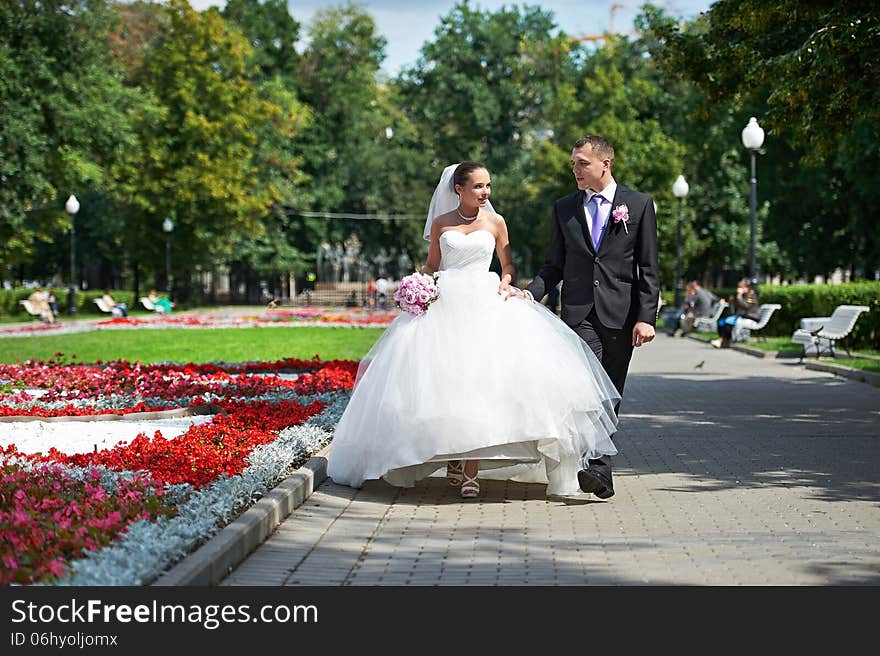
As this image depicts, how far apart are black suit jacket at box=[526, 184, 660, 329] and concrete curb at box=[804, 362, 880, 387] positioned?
413 inches

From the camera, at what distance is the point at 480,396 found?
8.30m

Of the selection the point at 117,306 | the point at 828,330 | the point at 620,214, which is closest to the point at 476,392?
the point at 620,214

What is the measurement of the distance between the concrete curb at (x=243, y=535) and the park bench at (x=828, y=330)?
15.4 meters

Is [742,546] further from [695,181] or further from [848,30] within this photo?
[695,181]

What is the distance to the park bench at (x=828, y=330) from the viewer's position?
73.8ft

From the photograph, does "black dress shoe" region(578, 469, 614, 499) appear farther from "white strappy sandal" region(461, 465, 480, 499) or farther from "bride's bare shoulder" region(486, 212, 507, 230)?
"bride's bare shoulder" region(486, 212, 507, 230)

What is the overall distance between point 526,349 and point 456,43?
80.3m

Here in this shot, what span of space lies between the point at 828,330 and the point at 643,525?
16644 mm

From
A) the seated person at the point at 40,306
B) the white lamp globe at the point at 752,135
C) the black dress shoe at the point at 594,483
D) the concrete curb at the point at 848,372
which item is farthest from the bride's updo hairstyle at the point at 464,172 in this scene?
the seated person at the point at 40,306

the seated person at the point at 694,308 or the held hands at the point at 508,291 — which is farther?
the seated person at the point at 694,308

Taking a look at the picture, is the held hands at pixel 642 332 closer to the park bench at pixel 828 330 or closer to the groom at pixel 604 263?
the groom at pixel 604 263

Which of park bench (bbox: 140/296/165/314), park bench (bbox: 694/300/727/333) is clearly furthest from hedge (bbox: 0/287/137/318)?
park bench (bbox: 694/300/727/333)

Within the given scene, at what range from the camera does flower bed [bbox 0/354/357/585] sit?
18.5 ft
